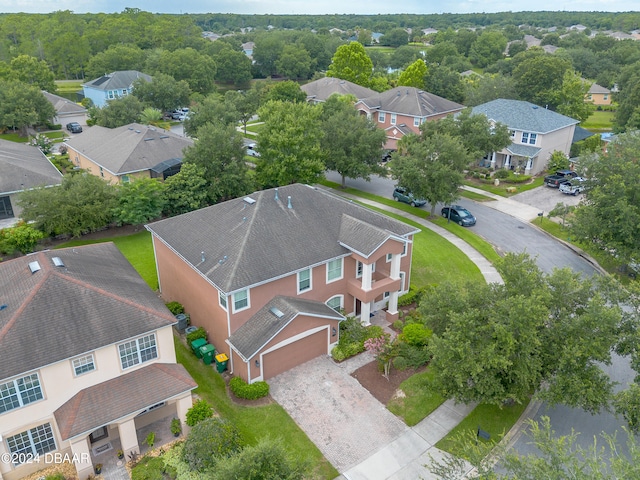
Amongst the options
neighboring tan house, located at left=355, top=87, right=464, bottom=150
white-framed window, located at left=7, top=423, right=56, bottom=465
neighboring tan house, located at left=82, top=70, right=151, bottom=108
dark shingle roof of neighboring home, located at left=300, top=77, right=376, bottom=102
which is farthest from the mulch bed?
neighboring tan house, located at left=82, top=70, right=151, bottom=108

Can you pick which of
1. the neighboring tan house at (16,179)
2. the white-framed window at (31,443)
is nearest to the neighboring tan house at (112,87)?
the neighboring tan house at (16,179)

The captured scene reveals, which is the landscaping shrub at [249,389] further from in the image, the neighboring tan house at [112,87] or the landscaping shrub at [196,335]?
the neighboring tan house at [112,87]

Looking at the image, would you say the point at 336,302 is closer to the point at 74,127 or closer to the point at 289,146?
the point at 289,146

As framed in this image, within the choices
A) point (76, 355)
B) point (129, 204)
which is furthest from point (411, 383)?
point (129, 204)

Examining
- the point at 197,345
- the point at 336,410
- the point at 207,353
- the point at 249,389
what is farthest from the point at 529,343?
the point at 197,345

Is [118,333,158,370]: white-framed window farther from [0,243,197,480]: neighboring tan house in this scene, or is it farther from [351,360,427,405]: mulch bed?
[351,360,427,405]: mulch bed
